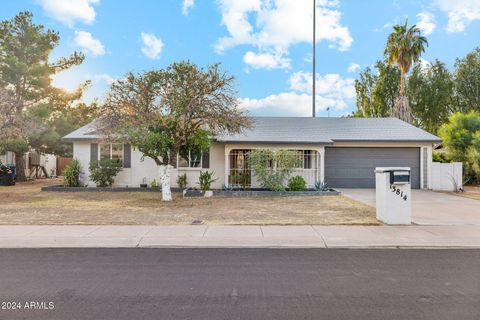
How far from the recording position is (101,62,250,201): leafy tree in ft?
49.5

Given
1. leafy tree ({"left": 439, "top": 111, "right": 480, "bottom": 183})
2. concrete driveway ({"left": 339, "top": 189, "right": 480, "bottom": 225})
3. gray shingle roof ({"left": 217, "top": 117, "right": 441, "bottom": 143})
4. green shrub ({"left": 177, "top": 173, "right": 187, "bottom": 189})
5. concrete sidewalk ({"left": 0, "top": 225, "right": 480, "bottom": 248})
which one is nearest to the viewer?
concrete sidewalk ({"left": 0, "top": 225, "right": 480, "bottom": 248})

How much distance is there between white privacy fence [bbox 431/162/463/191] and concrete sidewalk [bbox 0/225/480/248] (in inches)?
463

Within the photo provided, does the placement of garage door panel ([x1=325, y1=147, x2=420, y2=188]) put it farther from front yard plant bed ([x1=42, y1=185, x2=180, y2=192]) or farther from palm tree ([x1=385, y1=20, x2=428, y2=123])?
palm tree ([x1=385, y1=20, x2=428, y2=123])

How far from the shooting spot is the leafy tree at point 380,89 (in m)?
41.9

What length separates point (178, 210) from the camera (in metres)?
13.3

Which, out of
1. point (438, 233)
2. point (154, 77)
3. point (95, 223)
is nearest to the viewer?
point (438, 233)

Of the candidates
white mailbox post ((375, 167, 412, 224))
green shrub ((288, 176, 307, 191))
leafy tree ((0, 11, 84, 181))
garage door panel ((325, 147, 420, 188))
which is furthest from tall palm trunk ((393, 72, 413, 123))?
leafy tree ((0, 11, 84, 181))

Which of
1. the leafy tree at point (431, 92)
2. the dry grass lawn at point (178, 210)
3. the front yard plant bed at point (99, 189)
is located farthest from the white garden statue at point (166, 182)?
the leafy tree at point (431, 92)

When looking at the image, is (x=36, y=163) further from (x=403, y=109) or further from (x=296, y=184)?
(x=403, y=109)

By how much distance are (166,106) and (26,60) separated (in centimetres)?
1516

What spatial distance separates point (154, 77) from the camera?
1513cm
